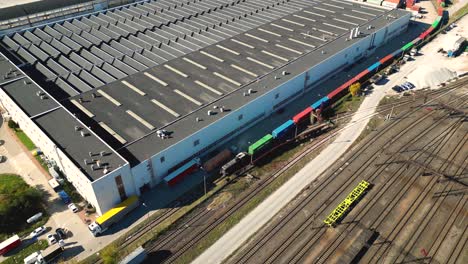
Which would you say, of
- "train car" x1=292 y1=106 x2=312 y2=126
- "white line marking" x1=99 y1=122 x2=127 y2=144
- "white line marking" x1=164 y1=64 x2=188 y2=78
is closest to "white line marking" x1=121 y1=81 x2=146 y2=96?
"white line marking" x1=164 y1=64 x2=188 y2=78

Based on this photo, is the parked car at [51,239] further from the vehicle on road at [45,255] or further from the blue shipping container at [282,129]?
the blue shipping container at [282,129]

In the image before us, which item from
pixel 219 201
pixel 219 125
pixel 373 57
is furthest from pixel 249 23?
pixel 219 201

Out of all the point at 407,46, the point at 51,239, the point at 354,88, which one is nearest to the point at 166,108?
the point at 51,239

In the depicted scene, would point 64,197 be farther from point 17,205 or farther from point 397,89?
point 397,89

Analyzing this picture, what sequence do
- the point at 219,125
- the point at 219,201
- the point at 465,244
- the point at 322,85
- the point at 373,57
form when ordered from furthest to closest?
the point at 373,57
the point at 322,85
the point at 219,125
the point at 219,201
the point at 465,244

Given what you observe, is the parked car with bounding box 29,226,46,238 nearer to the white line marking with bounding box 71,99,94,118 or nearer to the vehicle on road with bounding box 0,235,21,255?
the vehicle on road with bounding box 0,235,21,255

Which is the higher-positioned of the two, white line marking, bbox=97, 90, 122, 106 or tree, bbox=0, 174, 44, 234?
white line marking, bbox=97, 90, 122, 106

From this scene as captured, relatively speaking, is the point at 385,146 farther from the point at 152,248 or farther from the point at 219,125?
the point at 152,248
